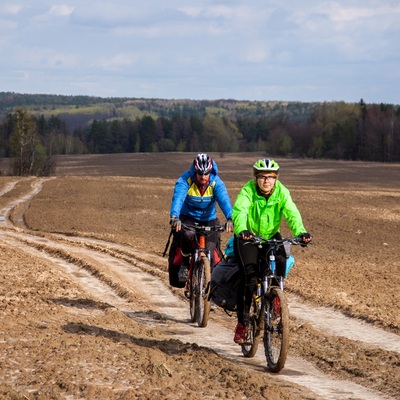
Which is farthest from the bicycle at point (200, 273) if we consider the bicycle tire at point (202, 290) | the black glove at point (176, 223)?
the black glove at point (176, 223)

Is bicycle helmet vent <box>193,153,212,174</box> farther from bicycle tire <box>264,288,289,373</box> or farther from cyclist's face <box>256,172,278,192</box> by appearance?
bicycle tire <box>264,288,289,373</box>

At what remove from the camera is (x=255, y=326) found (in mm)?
9070

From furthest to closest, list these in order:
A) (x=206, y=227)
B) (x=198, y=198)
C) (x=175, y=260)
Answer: (x=175, y=260)
(x=198, y=198)
(x=206, y=227)

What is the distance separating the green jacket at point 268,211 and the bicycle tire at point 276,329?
740mm

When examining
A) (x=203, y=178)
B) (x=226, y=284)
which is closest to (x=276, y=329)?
(x=226, y=284)

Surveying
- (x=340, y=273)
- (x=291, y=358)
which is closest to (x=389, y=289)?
(x=340, y=273)

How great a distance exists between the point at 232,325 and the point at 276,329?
9.43 feet

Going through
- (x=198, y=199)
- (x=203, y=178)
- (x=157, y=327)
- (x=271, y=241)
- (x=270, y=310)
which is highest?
(x=203, y=178)

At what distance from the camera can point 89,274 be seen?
1630 centimetres

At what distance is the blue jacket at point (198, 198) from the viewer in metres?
11.1

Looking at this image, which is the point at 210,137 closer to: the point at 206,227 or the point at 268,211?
the point at 206,227

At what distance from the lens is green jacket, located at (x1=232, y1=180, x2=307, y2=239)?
884 cm

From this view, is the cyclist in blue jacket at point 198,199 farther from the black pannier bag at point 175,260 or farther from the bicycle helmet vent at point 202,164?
the black pannier bag at point 175,260

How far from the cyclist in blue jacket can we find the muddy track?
132 centimetres
